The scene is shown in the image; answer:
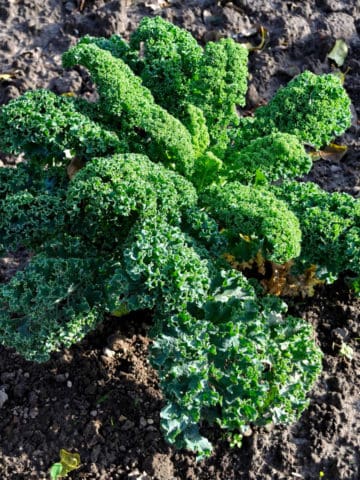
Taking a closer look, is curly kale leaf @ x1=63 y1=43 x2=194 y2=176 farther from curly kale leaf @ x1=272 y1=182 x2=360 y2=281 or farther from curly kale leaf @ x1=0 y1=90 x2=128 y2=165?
curly kale leaf @ x1=272 y1=182 x2=360 y2=281

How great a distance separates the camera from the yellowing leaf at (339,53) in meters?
5.84

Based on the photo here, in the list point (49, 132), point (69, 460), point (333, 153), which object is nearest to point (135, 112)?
point (49, 132)

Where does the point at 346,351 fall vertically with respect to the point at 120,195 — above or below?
below

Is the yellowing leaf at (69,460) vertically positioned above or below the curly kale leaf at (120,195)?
below

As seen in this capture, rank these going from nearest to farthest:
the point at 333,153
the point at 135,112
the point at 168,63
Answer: the point at 135,112 → the point at 168,63 → the point at 333,153

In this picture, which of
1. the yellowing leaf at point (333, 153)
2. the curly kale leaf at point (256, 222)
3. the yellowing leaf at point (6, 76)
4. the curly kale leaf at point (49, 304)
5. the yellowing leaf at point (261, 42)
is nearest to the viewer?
the curly kale leaf at point (256, 222)

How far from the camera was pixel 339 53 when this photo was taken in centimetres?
588

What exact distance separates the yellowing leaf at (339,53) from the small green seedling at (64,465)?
4.04 m

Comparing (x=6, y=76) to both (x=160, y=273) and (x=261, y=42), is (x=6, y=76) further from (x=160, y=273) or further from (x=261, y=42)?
(x=160, y=273)

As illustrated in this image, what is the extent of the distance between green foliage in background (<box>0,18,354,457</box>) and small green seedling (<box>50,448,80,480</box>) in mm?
594

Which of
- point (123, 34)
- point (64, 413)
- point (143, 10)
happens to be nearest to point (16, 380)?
point (64, 413)

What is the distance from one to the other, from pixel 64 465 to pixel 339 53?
13.8 feet

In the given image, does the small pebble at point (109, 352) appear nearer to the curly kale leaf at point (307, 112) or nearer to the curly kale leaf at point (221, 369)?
the curly kale leaf at point (221, 369)

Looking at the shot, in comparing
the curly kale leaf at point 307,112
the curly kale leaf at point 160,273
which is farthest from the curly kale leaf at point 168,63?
the curly kale leaf at point 160,273
